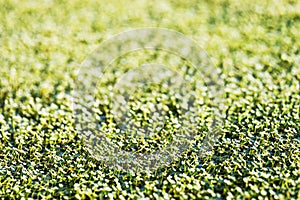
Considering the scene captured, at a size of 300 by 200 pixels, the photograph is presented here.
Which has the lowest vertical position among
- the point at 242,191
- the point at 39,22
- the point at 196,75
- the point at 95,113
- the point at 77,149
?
the point at 242,191

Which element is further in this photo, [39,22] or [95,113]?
[39,22]

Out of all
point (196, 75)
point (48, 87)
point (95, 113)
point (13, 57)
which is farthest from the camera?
point (13, 57)

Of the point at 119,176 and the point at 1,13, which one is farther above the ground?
the point at 1,13

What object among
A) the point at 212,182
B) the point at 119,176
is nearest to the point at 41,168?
the point at 119,176

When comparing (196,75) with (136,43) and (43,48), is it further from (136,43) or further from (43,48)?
(43,48)

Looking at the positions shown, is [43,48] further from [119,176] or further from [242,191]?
[242,191]

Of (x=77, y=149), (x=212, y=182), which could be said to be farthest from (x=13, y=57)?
(x=212, y=182)

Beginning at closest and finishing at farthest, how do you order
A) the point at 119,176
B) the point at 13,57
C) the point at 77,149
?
the point at 119,176 < the point at 77,149 < the point at 13,57
